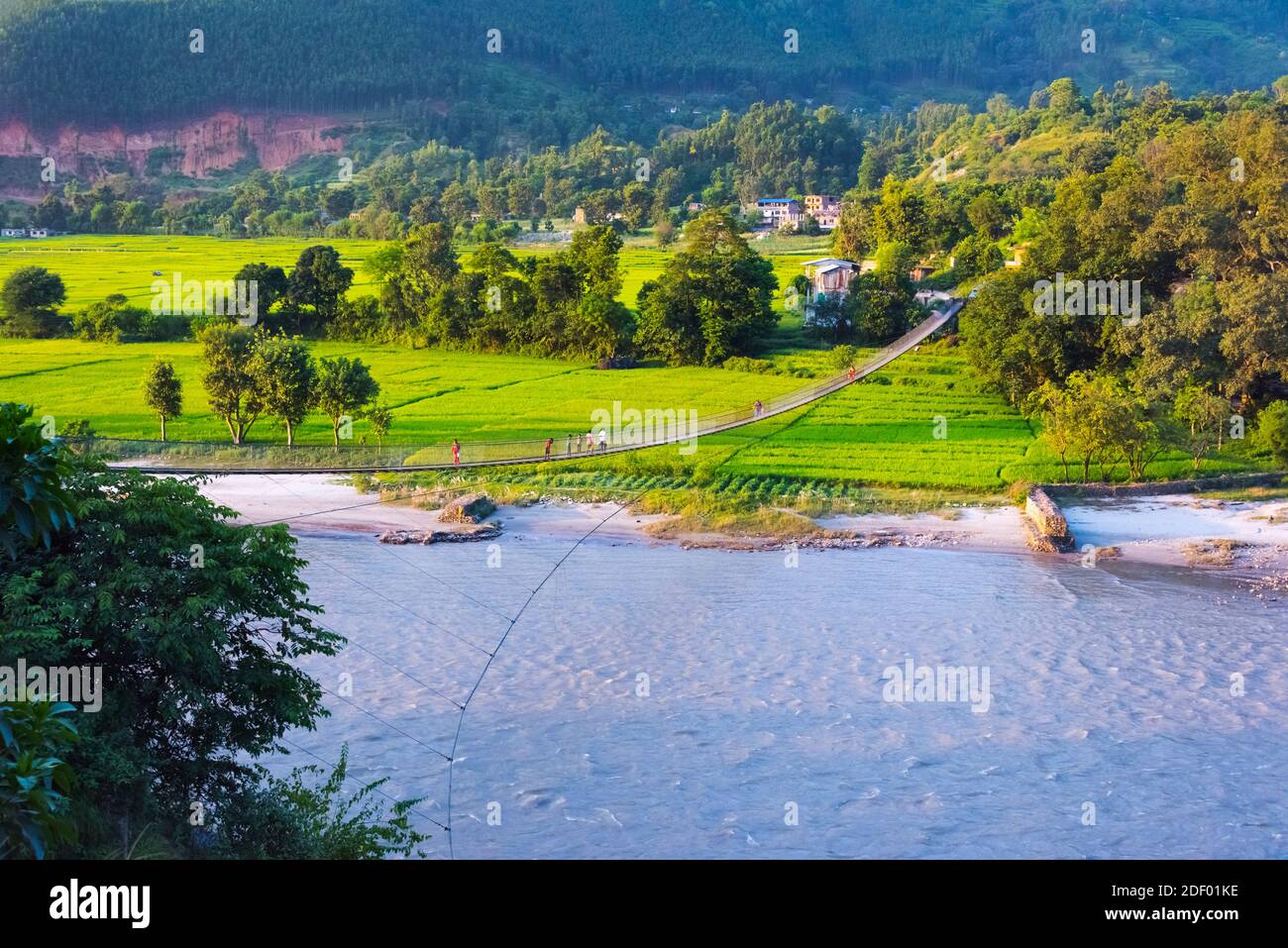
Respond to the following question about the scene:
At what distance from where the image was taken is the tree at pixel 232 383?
22297mm

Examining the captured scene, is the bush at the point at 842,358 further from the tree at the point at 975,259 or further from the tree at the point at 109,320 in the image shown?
the tree at the point at 109,320

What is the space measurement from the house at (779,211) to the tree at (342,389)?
40825mm

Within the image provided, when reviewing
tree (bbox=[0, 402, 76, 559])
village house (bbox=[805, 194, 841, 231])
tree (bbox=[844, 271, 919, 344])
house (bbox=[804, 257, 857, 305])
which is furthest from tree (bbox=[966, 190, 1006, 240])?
tree (bbox=[0, 402, 76, 559])

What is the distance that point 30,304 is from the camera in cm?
3312

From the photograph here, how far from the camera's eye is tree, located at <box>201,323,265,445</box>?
2230 centimetres

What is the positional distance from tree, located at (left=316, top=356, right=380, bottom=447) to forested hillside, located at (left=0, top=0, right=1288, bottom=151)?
74517 millimetres

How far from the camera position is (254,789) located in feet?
29.5

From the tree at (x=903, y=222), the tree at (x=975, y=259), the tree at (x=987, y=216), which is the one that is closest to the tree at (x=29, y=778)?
the tree at (x=975, y=259)

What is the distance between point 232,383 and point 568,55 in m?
106

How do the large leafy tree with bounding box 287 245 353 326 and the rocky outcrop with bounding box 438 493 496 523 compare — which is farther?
the large leafy tree with bounding box 287 245 353 326

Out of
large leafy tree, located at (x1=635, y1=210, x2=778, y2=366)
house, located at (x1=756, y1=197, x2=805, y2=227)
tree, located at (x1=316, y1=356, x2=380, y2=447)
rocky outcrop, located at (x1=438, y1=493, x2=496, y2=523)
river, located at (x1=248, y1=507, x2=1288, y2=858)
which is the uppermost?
house, located at (x1=756, y1=197, x2=805, y2=227)

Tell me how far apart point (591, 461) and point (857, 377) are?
7.53 m

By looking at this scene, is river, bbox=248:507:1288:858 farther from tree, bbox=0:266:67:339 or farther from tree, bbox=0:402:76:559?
tree, bbox=0:266:67:339
